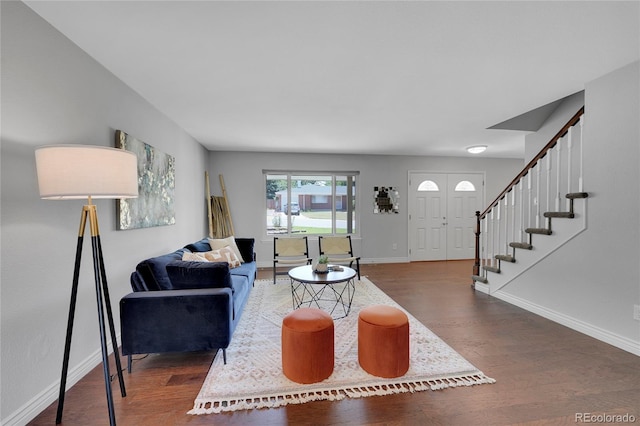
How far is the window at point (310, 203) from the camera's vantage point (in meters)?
5.77

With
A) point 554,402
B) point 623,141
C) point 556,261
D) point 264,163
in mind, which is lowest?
point 554,402

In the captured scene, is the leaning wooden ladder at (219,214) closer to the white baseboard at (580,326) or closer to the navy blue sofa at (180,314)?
the navy blue sofa at (180,314)

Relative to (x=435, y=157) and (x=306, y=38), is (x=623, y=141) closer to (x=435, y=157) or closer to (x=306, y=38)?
(x=306, y=38)

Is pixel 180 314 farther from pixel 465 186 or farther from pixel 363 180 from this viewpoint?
pixel 465 186

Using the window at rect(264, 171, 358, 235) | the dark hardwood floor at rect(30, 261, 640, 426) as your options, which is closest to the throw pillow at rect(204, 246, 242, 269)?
the dark hardwood floor at rect(30, 261, 640, 426)

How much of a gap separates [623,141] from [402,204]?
3.81 meters

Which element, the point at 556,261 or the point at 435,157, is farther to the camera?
the point at 435,157

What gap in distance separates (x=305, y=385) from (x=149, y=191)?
2.42 meters

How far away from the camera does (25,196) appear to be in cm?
159

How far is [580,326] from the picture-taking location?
2.71 m

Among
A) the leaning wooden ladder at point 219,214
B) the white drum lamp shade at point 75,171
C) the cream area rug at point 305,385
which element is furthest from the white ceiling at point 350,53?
the cream area rug at point 305,385

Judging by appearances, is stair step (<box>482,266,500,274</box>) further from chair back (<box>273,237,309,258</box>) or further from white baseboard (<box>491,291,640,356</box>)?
chair back (<box>273,237,309,258</box>)

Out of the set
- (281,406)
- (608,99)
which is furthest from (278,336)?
(608,99)

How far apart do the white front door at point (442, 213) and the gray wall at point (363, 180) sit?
18 cm
